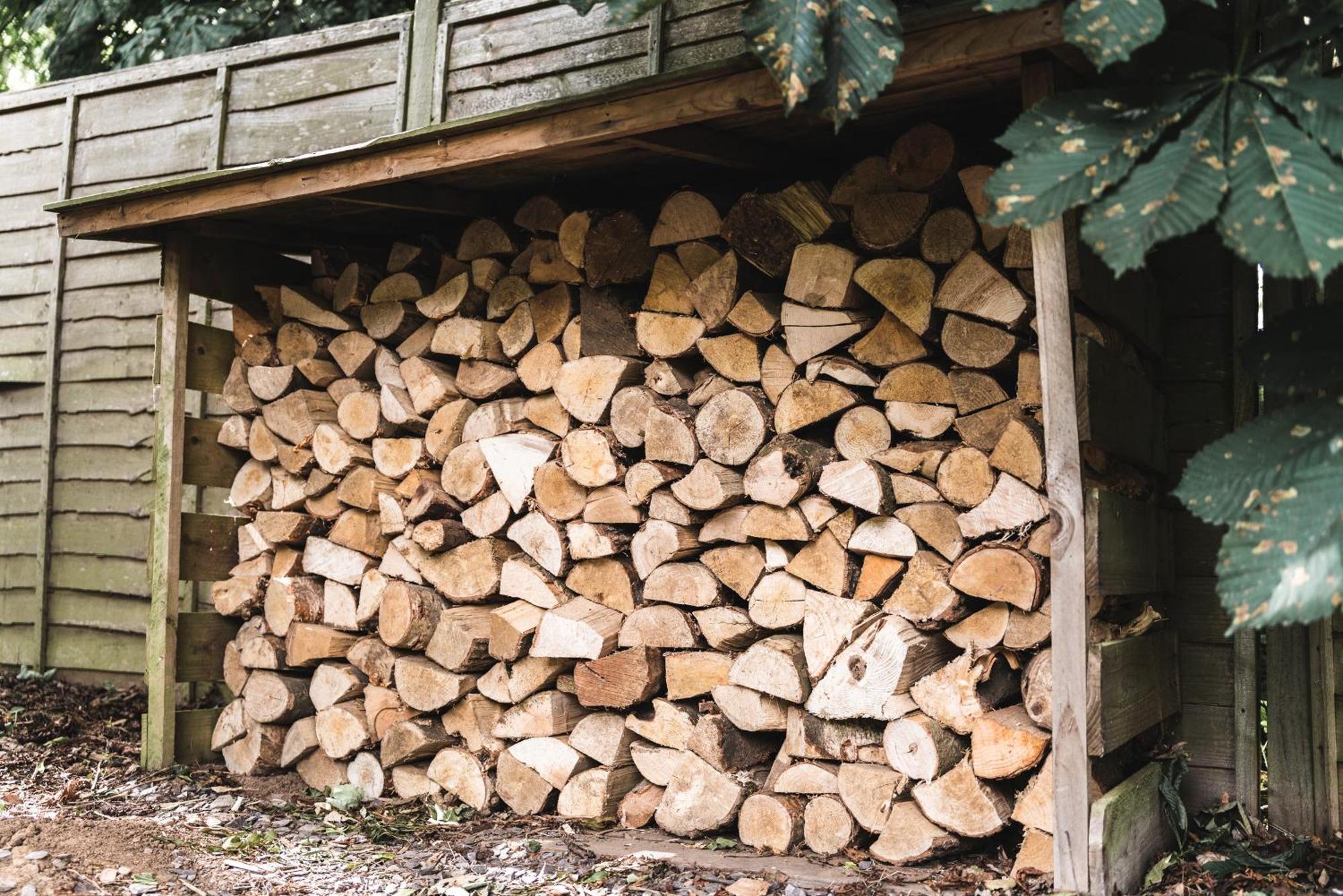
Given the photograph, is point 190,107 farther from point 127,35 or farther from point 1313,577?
point 1313,577

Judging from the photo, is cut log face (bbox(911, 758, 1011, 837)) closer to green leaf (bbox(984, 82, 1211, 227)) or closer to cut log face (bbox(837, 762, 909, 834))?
cut log face (bbox(837, 762, 909, 834))

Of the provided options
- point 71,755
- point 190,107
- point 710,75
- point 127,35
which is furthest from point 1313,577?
point 127,35

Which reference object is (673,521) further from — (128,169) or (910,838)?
(128,169)

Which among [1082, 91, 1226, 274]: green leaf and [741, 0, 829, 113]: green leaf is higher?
[741, 0, 829, 113]: green leaf

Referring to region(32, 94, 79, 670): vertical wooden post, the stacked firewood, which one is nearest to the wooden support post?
the stacked firewood

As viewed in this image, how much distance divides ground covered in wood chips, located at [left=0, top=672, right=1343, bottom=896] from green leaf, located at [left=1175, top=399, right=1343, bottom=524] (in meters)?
0.99

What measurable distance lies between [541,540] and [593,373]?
19.4 inches

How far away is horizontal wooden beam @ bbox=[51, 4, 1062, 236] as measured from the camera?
2311 mm

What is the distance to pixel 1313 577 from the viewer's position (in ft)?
5.80

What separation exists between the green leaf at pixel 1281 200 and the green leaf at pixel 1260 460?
1.07 feet

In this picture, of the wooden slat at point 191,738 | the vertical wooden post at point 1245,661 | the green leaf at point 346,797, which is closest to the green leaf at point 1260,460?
the vertical wooden post at point 1245,661

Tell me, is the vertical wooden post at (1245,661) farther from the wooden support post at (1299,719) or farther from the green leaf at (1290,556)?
the green leaf at (1290,556)

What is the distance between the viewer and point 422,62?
4.40 meters

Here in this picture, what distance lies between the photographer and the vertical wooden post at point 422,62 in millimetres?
4383
